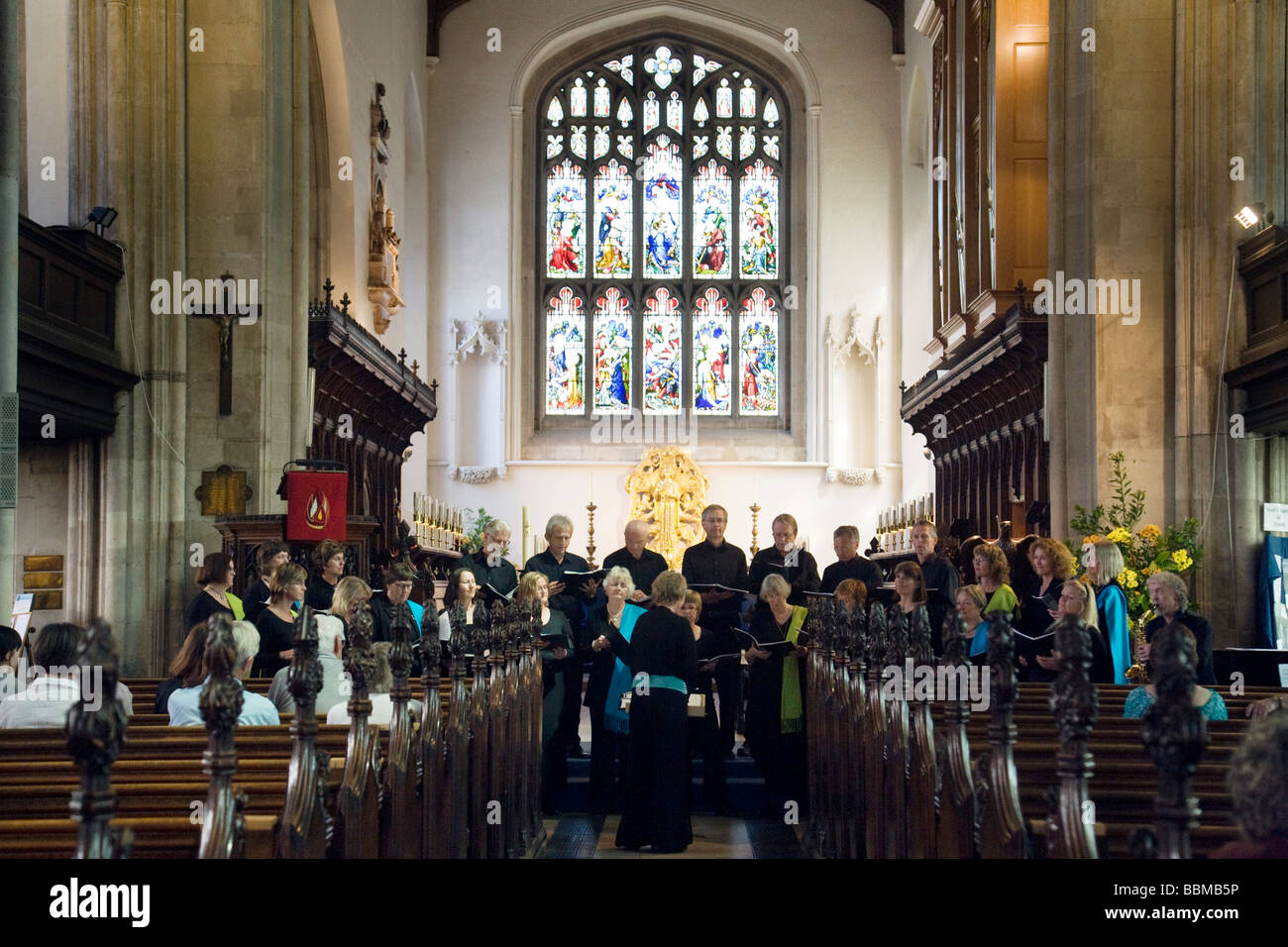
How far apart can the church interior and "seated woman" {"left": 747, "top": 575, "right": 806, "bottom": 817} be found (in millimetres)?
28

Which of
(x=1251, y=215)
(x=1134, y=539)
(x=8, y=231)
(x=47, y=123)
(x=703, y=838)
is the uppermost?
(x=47, y=123)

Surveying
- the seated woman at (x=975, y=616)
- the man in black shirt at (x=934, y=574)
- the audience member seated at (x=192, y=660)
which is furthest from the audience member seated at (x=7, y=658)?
the man in black shirt at (x=934, y=574)

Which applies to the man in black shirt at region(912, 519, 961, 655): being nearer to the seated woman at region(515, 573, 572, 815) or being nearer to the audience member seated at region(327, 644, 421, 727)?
the seated woman at region(515, 573, 572, 815)

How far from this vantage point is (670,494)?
69.1ft

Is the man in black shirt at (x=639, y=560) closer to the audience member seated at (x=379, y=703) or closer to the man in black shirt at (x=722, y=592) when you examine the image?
the man in black shirt at (x=722, y=592)

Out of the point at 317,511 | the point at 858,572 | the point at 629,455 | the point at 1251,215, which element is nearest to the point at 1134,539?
the point at 858,572

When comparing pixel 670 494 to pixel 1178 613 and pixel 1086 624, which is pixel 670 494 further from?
pixel 1178 613

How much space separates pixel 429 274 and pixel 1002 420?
35.0ft

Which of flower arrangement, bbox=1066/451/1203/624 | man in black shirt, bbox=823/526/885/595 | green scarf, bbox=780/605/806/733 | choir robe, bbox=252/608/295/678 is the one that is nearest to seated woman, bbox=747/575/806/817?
green scarf, bbox=780/605/806/733

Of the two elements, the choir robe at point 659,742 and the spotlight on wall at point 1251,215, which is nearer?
the choir robe at point 659,742

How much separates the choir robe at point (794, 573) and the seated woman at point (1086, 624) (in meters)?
1.96

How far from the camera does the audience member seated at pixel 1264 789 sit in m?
2.03

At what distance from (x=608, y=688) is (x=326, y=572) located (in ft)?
5.78

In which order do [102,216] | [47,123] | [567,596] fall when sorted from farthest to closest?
[47,123], [102,216], [567,596]
